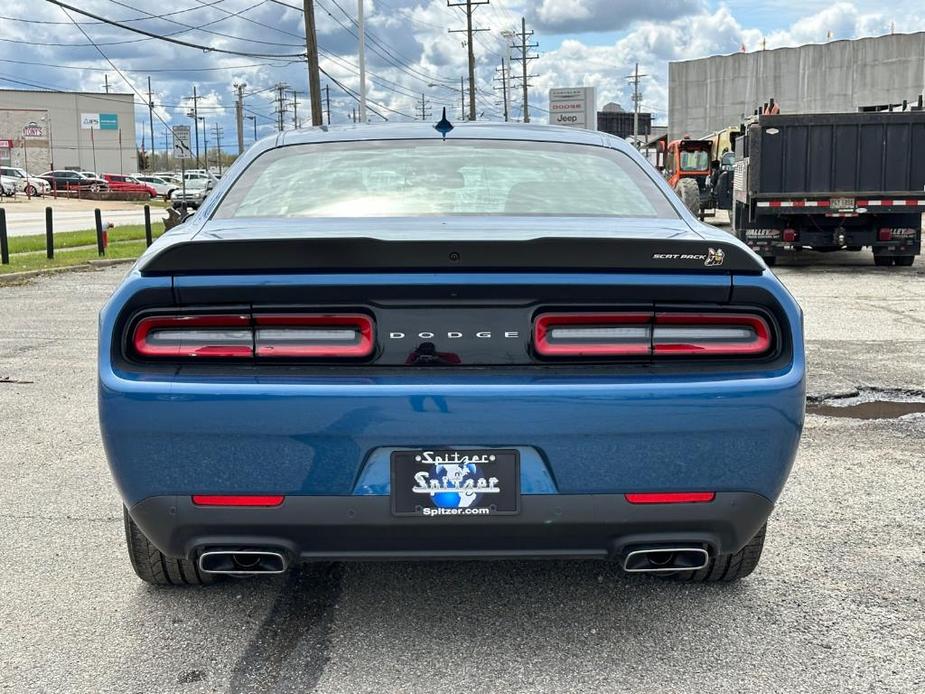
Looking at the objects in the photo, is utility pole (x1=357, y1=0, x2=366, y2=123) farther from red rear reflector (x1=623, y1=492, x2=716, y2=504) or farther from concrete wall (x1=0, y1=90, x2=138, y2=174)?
concrete wall (x1=0, y1=90, x2=138, y2=174)

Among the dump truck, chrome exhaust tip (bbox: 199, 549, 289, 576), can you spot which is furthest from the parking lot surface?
the dump truck

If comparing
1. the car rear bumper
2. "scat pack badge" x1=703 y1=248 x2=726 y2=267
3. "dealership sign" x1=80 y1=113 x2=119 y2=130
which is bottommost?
the car rear bumper

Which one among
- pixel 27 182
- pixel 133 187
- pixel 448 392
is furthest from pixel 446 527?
pixel 133 187

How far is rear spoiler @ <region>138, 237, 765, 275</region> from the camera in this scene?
259cm

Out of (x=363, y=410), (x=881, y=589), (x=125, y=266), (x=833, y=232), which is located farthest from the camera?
(x=125, y=266)

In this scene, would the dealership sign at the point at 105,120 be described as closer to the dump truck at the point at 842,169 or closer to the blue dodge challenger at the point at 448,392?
the dump truck at the point at 842,169

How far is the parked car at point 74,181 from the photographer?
2281 inches

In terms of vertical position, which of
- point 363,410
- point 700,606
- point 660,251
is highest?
point 660,251

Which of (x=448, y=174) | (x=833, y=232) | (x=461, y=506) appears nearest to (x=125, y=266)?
(x=833, y=232)

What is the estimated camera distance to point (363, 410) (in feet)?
8.33

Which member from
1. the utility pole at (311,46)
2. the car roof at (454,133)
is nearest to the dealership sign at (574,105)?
the utility pole at (311,46)

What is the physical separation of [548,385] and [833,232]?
1437 cm

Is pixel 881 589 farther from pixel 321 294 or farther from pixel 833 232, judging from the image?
pixel 833 232

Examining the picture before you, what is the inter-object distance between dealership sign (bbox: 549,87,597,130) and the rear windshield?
217 feet
